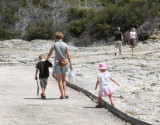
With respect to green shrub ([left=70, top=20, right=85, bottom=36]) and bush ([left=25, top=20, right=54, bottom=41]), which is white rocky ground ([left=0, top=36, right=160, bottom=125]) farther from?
bush ([left=25, top=20, right=54, bottom=41])

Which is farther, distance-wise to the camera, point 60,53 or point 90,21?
point 90,21

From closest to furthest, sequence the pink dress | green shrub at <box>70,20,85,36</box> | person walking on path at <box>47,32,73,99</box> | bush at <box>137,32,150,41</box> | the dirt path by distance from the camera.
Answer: the dirt path → the pink dress → person walking on path at <box>47,32,73,99</box> → bush at <box>137,32,150,41</box> → green shrub at <box>70,20,85,36</box>

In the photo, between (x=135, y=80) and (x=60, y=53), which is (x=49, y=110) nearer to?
(x=60, y=53)

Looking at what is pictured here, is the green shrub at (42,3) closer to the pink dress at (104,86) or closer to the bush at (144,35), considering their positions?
the bush at (144,35)

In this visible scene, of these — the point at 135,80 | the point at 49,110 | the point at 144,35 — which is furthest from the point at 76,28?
the point at 49,110

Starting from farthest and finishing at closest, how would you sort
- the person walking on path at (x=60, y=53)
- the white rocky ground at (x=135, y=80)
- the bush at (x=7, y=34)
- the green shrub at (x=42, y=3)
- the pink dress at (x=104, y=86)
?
the green shrub at (x=42, y=3) → the bush at (x=7, y=34) → the person walking on path at (x=60, y=53) → the pink dress at (x=104, y=86) → the white rocky ground at (x=135, y=80)

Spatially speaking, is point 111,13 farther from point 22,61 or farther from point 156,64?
point 156,64

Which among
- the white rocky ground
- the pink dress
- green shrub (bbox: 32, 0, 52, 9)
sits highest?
green shrub (bbox: 32, 0, 52, 9)

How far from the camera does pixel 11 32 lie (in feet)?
151

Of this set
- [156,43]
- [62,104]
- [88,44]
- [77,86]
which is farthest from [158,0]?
[62,104]

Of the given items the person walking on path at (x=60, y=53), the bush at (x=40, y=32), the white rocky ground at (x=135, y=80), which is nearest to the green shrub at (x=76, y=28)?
the bush at (x=40, y=32)

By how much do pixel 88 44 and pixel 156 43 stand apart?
940 cm

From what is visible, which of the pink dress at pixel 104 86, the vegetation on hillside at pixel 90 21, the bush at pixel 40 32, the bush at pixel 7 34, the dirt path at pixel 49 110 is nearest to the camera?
the dirt path at pixel 49 110

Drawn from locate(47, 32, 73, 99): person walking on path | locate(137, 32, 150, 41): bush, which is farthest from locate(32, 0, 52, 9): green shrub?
locate(47, 32, 73, 99): person walking on path
